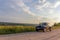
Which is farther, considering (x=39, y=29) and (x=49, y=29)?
(x=49, y=29)

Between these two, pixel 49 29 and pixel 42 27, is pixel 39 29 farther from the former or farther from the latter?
pixel 49 29

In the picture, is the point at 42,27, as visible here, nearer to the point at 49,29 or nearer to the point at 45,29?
the point at 45,29

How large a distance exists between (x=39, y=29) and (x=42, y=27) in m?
0.83

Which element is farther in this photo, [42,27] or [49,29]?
[49,29]

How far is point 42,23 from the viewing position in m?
30.5

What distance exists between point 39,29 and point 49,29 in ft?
11.4

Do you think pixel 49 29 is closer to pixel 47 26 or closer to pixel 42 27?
pixel 47 26

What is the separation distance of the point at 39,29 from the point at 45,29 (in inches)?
44.2

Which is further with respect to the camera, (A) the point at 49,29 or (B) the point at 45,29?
(A) the point at 49,29

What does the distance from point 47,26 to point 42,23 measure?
1.14 m

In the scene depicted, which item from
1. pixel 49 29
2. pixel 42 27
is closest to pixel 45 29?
pixel 42 27

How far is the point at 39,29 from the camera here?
29375 mm

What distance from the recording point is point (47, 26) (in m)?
30.6

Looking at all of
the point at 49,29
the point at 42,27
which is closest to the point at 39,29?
the point at 42,27
